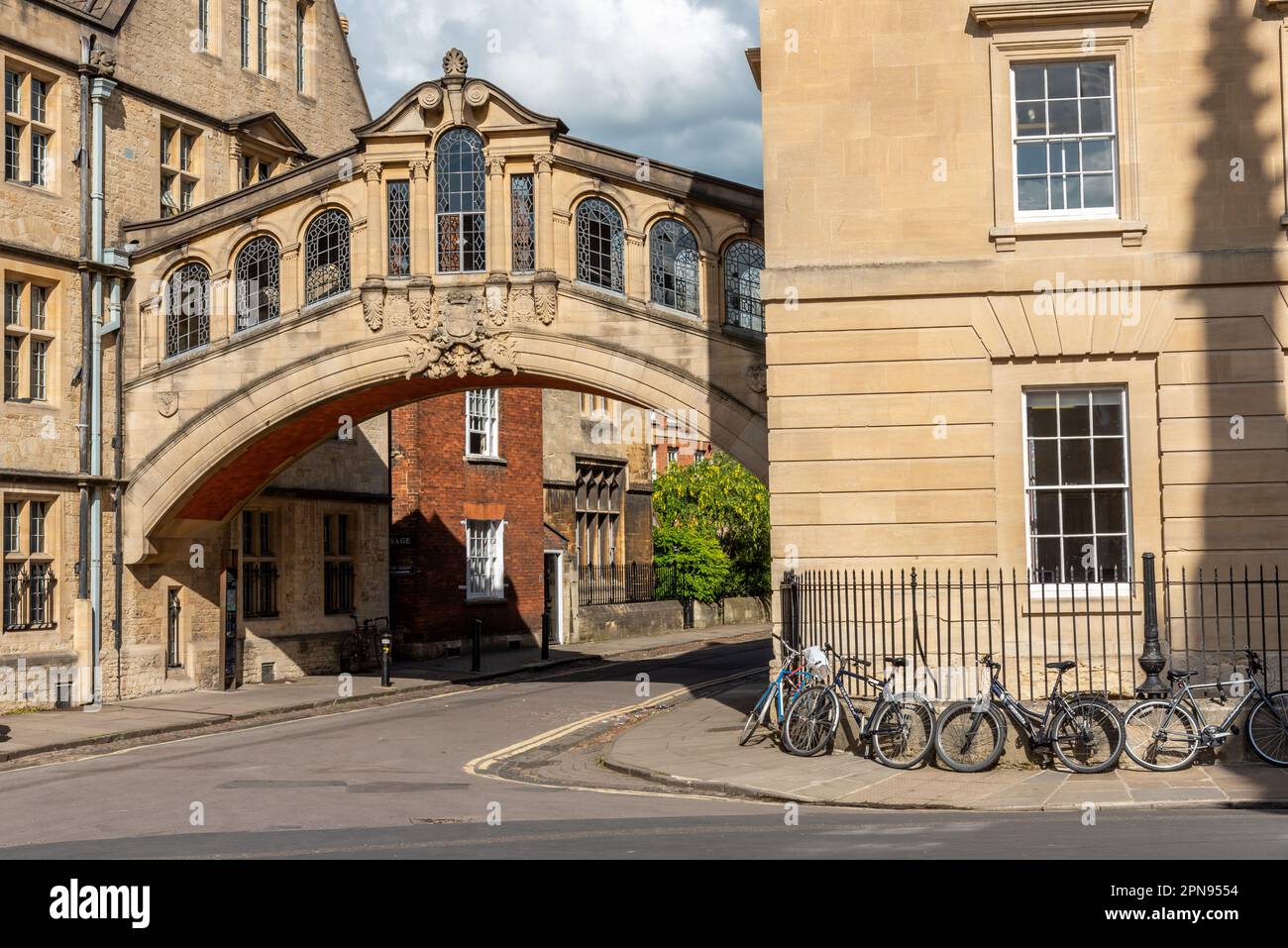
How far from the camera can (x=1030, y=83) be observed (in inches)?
687

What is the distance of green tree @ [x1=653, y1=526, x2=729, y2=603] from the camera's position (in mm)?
47031

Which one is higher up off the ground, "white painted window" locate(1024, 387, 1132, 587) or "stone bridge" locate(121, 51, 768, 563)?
"stone bridge" locate(121, 51, 768, 563)

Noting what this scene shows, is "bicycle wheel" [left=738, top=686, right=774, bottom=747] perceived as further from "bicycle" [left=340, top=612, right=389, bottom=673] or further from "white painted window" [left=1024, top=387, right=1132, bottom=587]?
"bicycle" [left=340, top=612, right=389, bottom=673]

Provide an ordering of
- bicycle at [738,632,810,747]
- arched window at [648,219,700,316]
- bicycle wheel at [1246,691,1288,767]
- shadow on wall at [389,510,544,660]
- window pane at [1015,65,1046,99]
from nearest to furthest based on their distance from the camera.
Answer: bicycle wheel at [1246,691,1288,767]
bicycle at [738,632,810,747]
window pane at [1015,65,1046,99]
arched window at [648,219,700,316]
shadow on wall at [389,510,544,660]

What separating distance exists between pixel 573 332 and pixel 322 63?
11.2 m

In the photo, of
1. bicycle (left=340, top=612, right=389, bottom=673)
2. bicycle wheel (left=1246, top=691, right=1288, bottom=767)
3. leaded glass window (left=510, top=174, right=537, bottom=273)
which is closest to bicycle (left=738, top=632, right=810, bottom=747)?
bicycle wheel (left=1246, top=691, right=1288, bottom=767)

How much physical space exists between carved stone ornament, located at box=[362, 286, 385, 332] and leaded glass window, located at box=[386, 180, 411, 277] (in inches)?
14.5

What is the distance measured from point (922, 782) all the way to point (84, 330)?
1577 centimetres

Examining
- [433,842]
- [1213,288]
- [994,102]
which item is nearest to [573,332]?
[994,102]

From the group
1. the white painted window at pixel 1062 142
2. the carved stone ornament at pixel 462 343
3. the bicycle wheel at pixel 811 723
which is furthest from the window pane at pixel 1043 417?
the carved stone ornament at pixel 462 343

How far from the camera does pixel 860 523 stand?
17500 mm

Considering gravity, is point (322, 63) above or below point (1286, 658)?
above

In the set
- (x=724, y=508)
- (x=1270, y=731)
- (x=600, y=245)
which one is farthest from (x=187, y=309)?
(x=724, y=508)

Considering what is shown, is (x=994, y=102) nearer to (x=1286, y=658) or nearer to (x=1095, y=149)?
(x=1095, y=149)
